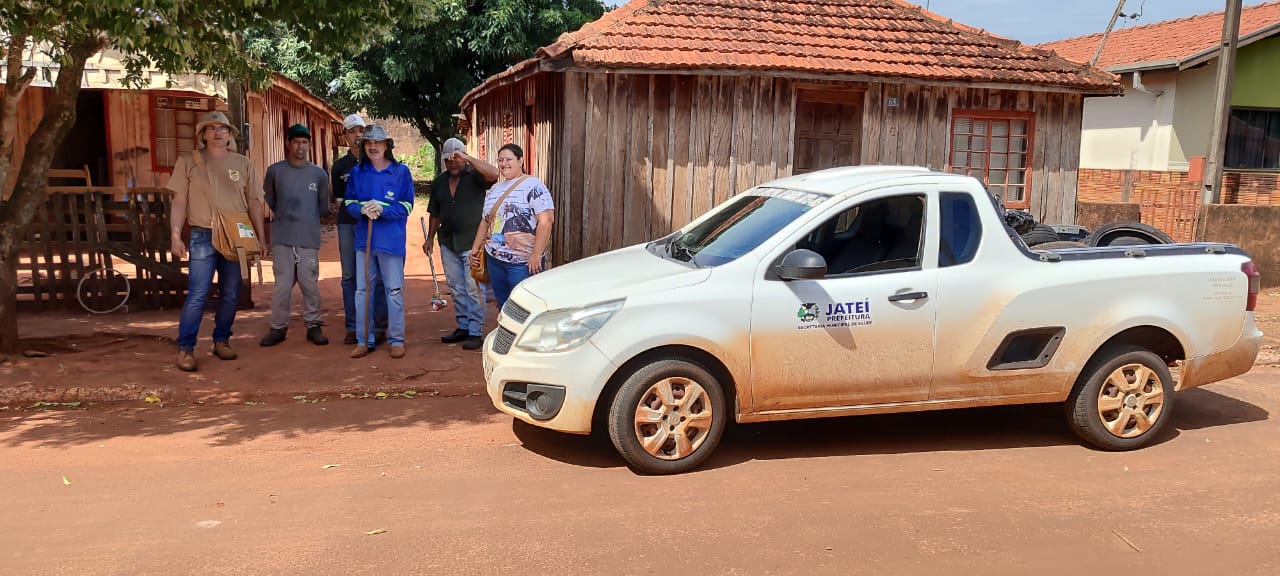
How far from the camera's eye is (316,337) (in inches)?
319

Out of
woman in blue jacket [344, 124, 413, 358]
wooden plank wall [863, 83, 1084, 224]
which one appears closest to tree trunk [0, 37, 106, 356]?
woman in blue jacket [344, 124, 413, 358]

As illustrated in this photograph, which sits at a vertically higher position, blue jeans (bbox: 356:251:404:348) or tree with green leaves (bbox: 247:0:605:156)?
tree with green leaves (bbox: 247:0:605:156)

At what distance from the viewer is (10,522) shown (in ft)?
14.2

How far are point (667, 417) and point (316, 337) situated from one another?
4168 mm

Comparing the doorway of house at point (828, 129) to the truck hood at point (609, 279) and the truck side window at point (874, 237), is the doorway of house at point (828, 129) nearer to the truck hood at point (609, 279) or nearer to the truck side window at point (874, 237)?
the truck side window at point (874, 237)

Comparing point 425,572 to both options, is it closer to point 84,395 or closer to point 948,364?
point 948,364

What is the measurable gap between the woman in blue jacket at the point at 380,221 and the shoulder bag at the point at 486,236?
0.63 metres

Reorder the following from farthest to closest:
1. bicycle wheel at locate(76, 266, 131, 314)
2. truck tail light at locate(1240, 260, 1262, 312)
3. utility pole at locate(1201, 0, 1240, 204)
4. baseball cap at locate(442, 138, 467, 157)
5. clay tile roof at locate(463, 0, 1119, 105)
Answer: utility pole at locate(1201, 0, 1240, 204)
clay tile roof at locate(463, 0, 1119, 105)
bicycle wheel at locate(76, 266, 131, 314)
baseball cap at locate(442, 138, 467, 157)
truck tail light at locate(1240, 260, 1262, 312)

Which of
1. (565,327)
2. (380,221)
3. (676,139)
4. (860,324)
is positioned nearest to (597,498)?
(565,327)

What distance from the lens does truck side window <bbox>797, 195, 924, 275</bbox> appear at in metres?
5.45

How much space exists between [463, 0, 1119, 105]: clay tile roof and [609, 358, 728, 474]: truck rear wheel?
16.8ft

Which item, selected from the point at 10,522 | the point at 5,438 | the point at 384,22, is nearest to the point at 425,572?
the point at 10,522

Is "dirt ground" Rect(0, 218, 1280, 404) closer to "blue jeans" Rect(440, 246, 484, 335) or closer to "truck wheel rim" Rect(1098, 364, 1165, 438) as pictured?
"blue jeans" Rect(440, 246, 484, 335)

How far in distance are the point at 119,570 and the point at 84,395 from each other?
10.9ft
